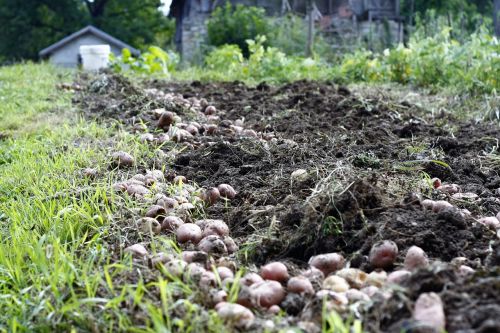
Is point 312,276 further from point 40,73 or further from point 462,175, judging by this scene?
point 40,73

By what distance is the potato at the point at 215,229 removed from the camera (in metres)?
2.18

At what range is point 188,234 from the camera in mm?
2135

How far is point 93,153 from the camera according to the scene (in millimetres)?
3367

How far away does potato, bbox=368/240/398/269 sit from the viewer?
5.97 ft

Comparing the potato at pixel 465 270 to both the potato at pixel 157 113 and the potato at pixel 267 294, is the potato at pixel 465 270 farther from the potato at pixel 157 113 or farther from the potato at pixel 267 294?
the potato at pixel 157 113

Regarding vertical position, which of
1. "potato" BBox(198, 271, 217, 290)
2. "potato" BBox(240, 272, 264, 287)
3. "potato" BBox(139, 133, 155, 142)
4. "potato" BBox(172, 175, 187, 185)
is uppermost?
"potato" BBox(139, 133, 155, 142)

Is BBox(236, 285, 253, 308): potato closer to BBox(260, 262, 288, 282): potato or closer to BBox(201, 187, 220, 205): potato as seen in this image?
BBox(260, 262, 288, 282): potato

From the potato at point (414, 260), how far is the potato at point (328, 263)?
0.21 metres

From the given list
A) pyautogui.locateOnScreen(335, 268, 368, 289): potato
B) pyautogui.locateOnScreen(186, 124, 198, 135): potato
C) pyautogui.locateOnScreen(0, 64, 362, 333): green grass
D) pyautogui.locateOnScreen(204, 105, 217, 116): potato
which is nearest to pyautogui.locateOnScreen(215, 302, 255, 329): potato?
pyautogui.locateOnScreen(0, 64, 362, 333): green grass

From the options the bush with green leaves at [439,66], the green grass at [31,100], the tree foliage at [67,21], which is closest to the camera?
the green grass at [31,100]

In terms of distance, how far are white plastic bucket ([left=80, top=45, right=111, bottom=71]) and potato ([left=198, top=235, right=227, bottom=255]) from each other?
903 cm

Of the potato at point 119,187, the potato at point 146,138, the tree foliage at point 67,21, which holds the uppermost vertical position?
the tree foliage at point 67,21

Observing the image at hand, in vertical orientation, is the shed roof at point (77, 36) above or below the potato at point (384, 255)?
above

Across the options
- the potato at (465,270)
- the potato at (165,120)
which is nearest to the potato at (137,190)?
the potato at (465,270)
